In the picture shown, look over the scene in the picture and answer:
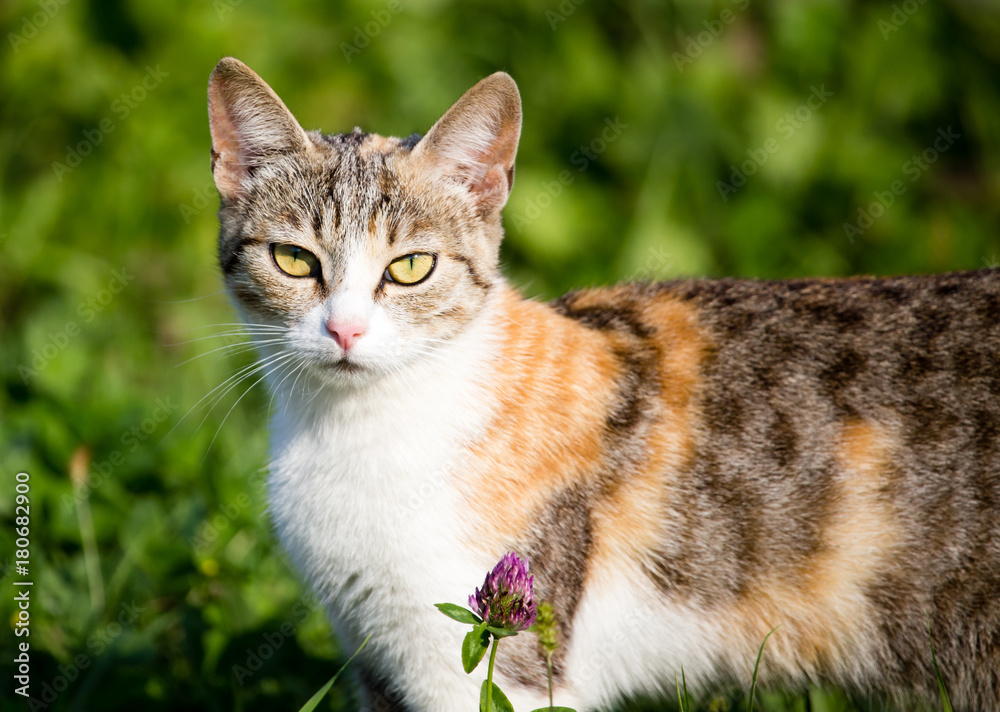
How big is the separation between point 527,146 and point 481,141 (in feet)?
11.2

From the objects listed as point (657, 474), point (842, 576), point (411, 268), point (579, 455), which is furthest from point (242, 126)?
point (842, 576)

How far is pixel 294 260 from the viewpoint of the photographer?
2.89m

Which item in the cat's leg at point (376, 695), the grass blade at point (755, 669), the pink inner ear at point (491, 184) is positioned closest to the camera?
the grass blade at point (755, 669)

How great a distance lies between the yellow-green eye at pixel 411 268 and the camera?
287 centimetres

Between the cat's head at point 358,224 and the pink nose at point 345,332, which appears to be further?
the cat's head at point 358,224

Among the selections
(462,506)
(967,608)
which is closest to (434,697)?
(462,506)

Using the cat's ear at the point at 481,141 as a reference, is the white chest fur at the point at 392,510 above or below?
below

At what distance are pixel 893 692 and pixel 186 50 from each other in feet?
18.7

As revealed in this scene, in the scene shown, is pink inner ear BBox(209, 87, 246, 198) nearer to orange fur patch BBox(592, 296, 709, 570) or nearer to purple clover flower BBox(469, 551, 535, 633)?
orange fur patch BBox(592, 296, 709, 570)

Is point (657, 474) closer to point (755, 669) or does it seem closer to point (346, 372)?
point (755, 669)

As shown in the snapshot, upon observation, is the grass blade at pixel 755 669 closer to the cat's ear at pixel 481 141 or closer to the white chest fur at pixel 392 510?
the white chest fur at pixel 392 510

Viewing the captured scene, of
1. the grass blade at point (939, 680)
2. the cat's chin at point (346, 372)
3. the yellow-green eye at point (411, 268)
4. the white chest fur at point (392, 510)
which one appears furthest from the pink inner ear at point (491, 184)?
the grass blade at point (939, 680)

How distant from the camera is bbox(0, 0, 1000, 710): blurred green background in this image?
18.7 feet

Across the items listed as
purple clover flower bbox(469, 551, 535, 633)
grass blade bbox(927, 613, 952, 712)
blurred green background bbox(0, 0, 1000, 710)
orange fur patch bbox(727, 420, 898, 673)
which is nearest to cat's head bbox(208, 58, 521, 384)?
purple clover flower bbox(469, 551, 535, 633)
